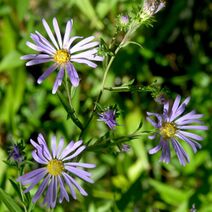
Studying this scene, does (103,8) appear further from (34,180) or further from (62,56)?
(34,180)

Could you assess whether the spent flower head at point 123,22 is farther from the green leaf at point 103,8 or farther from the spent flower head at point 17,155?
the green leaf at point 103,8

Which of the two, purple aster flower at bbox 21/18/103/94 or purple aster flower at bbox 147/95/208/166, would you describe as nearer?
purple aster flower at bbox 21/18/103/94

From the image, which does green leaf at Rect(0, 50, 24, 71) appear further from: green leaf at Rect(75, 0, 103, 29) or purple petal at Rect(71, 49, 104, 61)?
purple petal at Rect(71, 49, 104, 61)

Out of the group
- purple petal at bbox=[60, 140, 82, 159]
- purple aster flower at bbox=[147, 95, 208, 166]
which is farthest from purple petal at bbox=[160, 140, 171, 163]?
purple petal at bbox=[60, 140, 82, 159]

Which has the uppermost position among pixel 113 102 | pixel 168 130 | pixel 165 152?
pixel 113 102

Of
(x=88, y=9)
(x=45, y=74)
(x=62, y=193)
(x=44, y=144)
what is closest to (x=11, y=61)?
(x=88, y=9)
